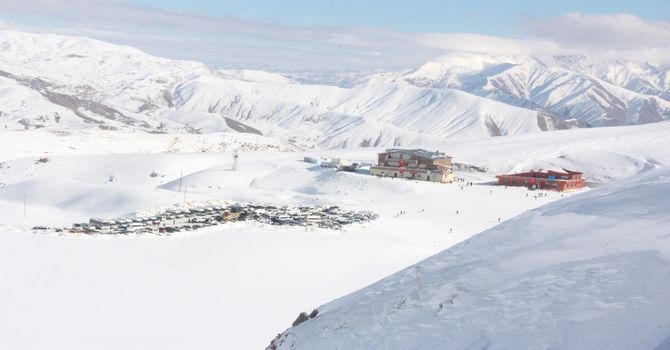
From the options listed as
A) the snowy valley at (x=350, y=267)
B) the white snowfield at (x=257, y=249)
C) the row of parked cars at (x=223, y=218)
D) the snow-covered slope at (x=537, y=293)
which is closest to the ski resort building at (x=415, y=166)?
the snowy valley at (x=350, y=267)

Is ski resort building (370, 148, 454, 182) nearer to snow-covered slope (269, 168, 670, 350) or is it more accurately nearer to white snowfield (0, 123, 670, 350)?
white snowfield (0, 123, 670, 350)

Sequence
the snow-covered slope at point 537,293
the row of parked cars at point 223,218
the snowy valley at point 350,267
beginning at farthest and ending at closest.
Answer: the row of parked cars at point 223,218 < the snowy valley at point 350,267 < the snow-covered slope at point 537,293

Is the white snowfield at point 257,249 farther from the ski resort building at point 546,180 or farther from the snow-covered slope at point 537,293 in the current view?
the ski resort building at point 546,180

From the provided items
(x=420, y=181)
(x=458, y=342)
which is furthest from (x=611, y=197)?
(x=420, y=181)

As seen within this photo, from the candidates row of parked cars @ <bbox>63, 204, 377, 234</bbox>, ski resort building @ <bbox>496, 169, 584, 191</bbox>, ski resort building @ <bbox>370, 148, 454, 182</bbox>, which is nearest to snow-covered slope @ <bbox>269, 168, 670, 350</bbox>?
row of parked cars @ <bbox>63, 204, 377, 234</bbox>

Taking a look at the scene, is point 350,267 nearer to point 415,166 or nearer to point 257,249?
point 257,249

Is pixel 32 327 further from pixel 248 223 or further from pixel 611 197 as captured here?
pixel 248 223

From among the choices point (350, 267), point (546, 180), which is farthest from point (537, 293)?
point (546, 180)
